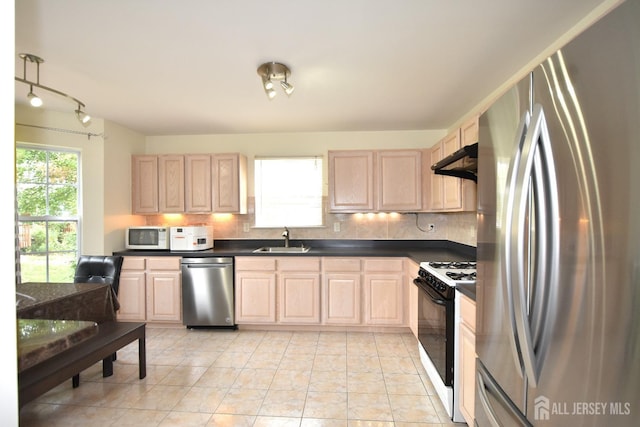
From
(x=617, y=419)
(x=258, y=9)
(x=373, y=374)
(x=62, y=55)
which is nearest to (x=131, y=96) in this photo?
(x=62, y=55)

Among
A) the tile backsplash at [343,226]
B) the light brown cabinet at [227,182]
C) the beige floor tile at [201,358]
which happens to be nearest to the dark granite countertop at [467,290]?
the tile backsplash at [343,226]

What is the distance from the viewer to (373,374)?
244 centimetres

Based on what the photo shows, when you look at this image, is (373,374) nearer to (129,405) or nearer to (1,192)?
(129,405)

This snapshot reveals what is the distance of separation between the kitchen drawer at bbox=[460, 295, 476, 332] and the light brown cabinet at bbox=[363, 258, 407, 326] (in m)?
1.48

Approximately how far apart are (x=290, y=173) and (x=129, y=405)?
278cm

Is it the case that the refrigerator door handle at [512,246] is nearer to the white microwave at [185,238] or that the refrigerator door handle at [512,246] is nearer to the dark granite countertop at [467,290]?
the dark granite countertop at [467,290]

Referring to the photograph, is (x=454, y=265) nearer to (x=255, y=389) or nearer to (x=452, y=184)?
(x=452, y=184)

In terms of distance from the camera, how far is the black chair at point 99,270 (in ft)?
8.77

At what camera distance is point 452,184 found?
2.75 m

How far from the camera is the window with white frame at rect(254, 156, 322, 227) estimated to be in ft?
12.9

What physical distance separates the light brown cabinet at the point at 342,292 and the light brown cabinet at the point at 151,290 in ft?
Result: 5.47

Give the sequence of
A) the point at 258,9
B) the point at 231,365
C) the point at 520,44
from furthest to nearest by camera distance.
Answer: the point at 231,365 → the point at 520,44 → the point at 258,9

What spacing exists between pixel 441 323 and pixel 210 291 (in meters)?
2.44

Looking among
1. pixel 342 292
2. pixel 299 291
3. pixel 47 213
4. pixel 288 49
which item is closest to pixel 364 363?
pixel 342 292
